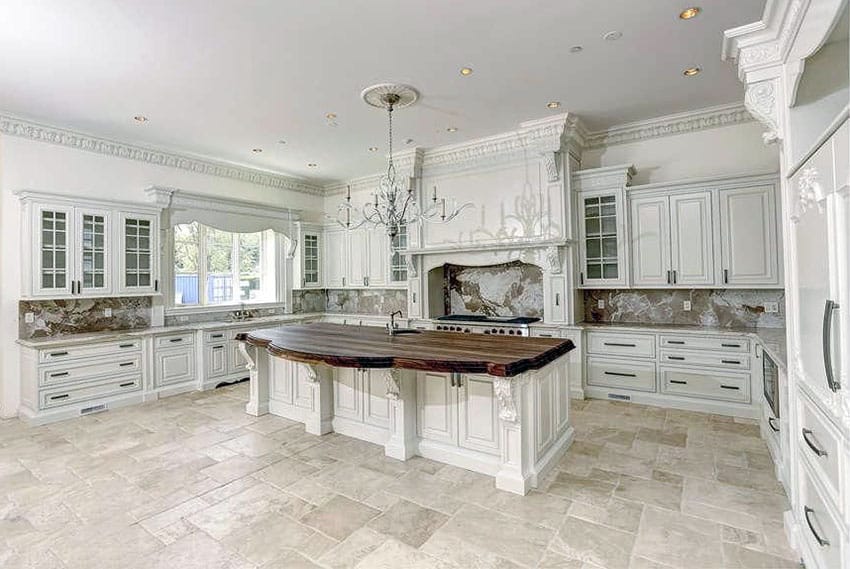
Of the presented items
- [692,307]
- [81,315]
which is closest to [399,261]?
[692,307]

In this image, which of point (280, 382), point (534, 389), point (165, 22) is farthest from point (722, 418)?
point (165, 22)

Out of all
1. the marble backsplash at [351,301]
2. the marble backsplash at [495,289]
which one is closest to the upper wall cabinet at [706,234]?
the marble backsplash at [495,289]

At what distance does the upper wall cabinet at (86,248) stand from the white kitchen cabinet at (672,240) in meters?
5.85

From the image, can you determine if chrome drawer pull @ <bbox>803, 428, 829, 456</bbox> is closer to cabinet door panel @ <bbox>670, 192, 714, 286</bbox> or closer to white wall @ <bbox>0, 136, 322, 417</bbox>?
cabinet door panel @ <bbox>670, 192, 714, 286</bbox>

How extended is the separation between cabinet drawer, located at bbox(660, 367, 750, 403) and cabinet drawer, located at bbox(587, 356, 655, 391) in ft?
→ 0.46

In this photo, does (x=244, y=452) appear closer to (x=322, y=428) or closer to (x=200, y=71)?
(x=322, y=428)

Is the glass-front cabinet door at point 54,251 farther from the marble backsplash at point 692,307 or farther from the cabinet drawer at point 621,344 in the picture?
the marble backsplash at point 692,307

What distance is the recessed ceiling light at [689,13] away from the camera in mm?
2801

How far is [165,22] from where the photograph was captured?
281 centimetres

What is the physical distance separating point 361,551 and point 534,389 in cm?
144

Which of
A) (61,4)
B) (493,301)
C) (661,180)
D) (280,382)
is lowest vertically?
(280,382)

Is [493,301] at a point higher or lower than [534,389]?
higher

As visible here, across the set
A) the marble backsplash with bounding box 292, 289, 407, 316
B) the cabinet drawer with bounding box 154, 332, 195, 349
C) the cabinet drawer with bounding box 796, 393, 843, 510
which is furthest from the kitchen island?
the marble backsplash with bounding box 292, 289, 407, 316

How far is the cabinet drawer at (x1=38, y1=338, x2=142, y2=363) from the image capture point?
14.1 feet
